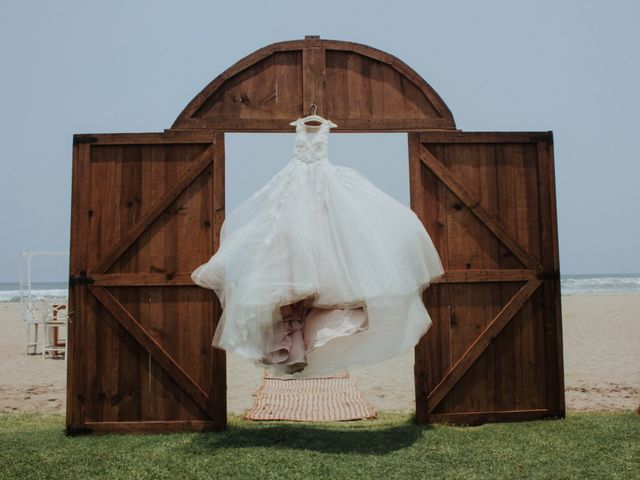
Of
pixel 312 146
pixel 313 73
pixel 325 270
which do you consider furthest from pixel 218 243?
pixel 313 73

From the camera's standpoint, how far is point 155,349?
474 cm

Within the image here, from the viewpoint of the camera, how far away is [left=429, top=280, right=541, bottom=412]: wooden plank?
4859mm

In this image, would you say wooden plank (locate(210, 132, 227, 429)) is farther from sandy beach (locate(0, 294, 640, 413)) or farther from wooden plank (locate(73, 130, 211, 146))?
sandy beach (locate(0, 294, 640, 413))

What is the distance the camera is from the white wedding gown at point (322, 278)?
3633 millimetres

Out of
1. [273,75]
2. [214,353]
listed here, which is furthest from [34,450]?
[273,75]

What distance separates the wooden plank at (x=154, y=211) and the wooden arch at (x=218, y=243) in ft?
0.04

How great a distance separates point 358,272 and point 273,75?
2.13 meters

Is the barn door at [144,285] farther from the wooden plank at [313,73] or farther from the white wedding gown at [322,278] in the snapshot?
the white wedding gown at [322,278]

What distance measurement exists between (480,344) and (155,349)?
2.70m

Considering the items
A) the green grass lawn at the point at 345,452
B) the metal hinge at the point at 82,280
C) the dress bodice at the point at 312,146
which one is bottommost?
the green grass lawn at the point at 345,452

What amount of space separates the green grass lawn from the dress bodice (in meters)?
2.10

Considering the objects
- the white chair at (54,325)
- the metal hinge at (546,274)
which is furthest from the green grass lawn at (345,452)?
the white chair at (54,325)

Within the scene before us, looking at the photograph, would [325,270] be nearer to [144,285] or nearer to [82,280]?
[144,285]

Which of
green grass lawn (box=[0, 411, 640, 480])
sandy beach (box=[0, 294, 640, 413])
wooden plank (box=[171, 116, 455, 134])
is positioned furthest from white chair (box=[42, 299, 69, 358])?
wooden plank (box=[171, 116, 455, 134])
